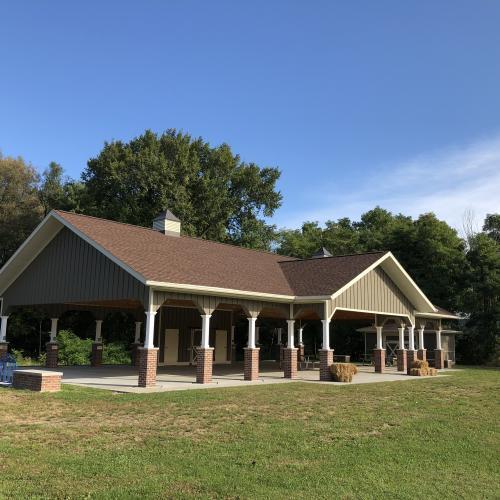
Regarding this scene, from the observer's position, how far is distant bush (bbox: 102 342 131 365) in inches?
1155

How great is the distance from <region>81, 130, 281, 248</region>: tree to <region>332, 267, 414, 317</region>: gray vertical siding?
1694 cm

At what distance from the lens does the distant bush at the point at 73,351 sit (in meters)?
27.7

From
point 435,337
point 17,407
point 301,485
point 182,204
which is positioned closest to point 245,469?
point 301,485

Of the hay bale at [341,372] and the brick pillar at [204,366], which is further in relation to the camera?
the hay bale at [341,372]

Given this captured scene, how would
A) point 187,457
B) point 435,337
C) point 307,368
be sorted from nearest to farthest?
point 187,457 → point 307,368 → point 435,337

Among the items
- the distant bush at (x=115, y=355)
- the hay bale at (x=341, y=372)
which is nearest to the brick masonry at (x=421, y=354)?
the hay bale at (x=341, y=372)

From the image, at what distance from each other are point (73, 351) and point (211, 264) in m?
11.4

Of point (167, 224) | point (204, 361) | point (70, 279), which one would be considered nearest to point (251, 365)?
point (204, 361)

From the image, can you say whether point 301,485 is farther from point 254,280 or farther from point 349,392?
point 254,280

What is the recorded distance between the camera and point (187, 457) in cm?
744

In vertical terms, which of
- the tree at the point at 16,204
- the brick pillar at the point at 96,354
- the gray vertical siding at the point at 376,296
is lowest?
the brick pillar at the point at 96,354

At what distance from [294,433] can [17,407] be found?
578cm

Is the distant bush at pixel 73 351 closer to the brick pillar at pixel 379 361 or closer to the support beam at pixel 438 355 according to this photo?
the brick pillar at pixel 379 361

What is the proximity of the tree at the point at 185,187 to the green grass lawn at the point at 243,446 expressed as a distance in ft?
80.3
